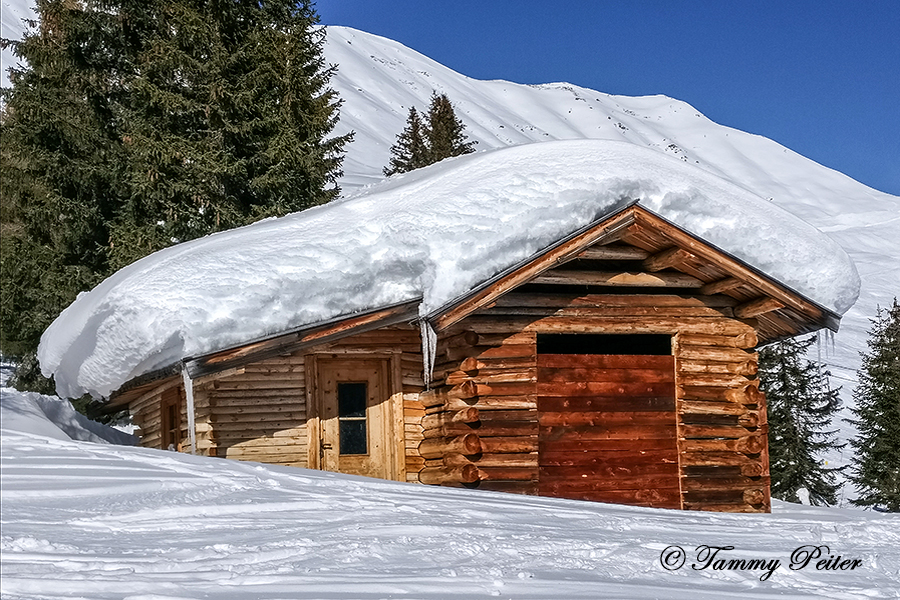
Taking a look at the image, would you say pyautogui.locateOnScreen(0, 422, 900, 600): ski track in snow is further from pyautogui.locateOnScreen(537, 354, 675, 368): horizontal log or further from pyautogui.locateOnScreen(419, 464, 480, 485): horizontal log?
pyautogui.locateOnScreen(537, 354, 675, 368): horizontal log

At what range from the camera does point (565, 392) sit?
1143cm

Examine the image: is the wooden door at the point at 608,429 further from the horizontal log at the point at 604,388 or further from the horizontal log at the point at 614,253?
the horizontal log at the point at 614,253

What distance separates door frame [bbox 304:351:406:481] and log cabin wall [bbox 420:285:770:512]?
0.33 metres

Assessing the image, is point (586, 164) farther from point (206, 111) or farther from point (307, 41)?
point (307, 41)

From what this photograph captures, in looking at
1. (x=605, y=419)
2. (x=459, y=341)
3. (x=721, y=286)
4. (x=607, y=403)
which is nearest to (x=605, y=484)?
(x=605, y=419)

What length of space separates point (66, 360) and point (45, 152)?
12.0m

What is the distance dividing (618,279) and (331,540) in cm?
651

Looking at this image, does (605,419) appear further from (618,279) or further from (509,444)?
(618,279)

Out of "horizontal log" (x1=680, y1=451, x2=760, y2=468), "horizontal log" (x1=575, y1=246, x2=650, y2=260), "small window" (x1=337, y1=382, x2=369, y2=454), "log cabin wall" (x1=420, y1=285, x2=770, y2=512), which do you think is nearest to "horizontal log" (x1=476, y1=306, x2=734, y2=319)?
"log cabin wall" (x1=420, y1=285, x2=770, y2=512)

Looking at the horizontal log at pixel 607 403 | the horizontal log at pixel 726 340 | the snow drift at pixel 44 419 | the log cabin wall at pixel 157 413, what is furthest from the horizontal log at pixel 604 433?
the snow drift at pixel 44 419

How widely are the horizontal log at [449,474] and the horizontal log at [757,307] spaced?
3947mm

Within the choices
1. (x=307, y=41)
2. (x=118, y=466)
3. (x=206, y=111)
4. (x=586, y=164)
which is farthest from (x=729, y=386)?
(x=307, y=41)

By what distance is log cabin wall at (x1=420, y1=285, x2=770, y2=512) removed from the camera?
36.0 feet

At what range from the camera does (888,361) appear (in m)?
31.0
